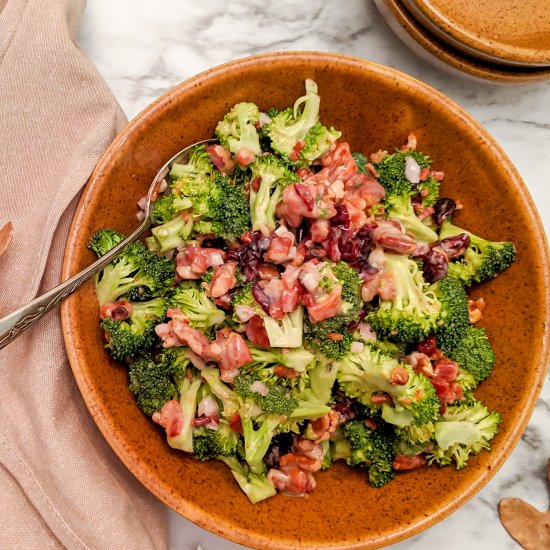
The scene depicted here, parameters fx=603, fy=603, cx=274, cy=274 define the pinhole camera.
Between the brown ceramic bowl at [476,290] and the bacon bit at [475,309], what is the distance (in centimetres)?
4

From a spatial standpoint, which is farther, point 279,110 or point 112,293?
point 279,110

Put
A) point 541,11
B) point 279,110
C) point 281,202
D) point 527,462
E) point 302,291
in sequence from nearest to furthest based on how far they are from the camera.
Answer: point 302,291
point 281,202
point 279,110
point 541,11
point 527,462

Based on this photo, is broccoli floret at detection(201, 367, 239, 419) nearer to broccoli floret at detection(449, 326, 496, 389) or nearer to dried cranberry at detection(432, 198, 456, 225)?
broccoli floret at detection(449, 326, 496, 389)

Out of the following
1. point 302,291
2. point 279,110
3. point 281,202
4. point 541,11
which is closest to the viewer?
point 302,291

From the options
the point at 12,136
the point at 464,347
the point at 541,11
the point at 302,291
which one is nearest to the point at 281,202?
the point at 302,291

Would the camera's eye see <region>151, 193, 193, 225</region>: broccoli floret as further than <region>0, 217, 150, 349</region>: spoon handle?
Yes

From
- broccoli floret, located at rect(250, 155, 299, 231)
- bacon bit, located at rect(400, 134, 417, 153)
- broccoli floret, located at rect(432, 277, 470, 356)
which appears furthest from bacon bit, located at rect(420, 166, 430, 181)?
broccoli floret, located at rect(250, 155, 299, 231)

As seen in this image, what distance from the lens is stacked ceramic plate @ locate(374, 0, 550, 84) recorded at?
104 inches

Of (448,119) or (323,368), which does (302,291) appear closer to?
(323,368)

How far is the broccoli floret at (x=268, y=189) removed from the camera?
2.50 m

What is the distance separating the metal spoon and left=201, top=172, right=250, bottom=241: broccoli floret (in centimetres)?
27

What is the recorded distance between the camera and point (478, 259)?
8.71 ft

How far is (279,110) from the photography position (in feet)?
9.09

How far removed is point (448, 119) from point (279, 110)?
75 cm
